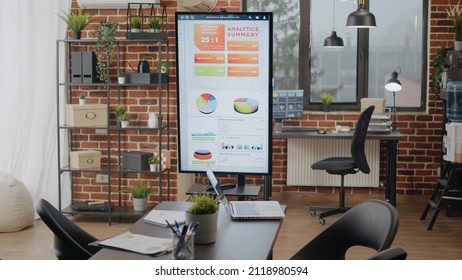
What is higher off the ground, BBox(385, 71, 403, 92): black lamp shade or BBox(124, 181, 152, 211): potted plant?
BBox(385, 71, 403, 92): black lamp shade

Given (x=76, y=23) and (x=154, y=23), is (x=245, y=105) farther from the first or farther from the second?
(x=76, y=23)

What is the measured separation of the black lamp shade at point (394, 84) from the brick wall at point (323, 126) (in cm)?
55

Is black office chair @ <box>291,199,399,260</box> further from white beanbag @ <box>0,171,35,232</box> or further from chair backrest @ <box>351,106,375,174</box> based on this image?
white beanbag @ <box>0,171,35,232</box>

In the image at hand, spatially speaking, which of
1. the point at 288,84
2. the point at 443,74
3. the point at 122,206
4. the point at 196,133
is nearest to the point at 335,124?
the point at 288,84

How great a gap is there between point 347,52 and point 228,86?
13.3 ft

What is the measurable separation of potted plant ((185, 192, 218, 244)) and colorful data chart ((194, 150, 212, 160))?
1199 millimetres

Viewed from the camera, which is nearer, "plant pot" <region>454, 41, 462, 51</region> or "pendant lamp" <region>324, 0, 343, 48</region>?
"plant pot" <region>454, 41, 462, 51</region>

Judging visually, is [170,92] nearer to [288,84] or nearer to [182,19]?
[288,84]

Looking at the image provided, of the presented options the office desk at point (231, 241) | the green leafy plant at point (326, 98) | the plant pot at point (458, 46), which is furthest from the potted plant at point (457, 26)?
the office desk at point (231, 241)

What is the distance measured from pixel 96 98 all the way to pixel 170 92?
765 millimetres

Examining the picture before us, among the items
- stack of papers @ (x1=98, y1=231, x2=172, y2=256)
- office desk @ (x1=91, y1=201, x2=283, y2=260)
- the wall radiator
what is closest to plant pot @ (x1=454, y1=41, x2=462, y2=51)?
the wall radiator

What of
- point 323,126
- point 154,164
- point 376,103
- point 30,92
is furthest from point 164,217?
point 323,126

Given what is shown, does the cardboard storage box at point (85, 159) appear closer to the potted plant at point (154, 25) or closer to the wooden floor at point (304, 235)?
the wooden floor at point (304, 235)

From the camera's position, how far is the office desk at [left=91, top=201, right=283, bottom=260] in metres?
2.81
